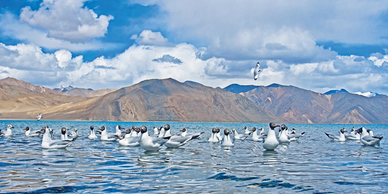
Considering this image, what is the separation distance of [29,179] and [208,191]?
5954 mm

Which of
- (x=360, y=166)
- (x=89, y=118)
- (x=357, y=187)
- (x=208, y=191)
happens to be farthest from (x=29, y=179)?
(x=89, y=118)

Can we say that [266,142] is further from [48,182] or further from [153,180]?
Result: [48,182]

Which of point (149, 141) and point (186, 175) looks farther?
point (149, 141)

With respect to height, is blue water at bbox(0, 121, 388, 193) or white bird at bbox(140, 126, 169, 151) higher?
white bird at bbox(140, 126, 169, 151)

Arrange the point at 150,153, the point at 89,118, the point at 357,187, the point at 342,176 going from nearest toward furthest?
the point at 357,187, the point at 342,176, the point at 150,153, the point at 89,118

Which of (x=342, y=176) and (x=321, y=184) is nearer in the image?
(x=321, y=184)

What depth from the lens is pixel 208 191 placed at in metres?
10.5

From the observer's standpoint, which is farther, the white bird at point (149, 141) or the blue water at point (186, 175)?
the white bird at point (149, 141)

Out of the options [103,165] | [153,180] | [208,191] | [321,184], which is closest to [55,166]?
[103,165]

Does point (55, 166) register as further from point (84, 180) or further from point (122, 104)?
point (122, 104)

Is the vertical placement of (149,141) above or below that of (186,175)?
above

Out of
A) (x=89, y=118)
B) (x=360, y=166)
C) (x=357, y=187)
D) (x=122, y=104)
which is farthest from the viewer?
(x=122, y=104)

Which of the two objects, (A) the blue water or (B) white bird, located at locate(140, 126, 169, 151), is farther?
(B) white bird, located at locate(140, 126, 169, 151)

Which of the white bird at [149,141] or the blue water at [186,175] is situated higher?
the white bird at [149,141]
